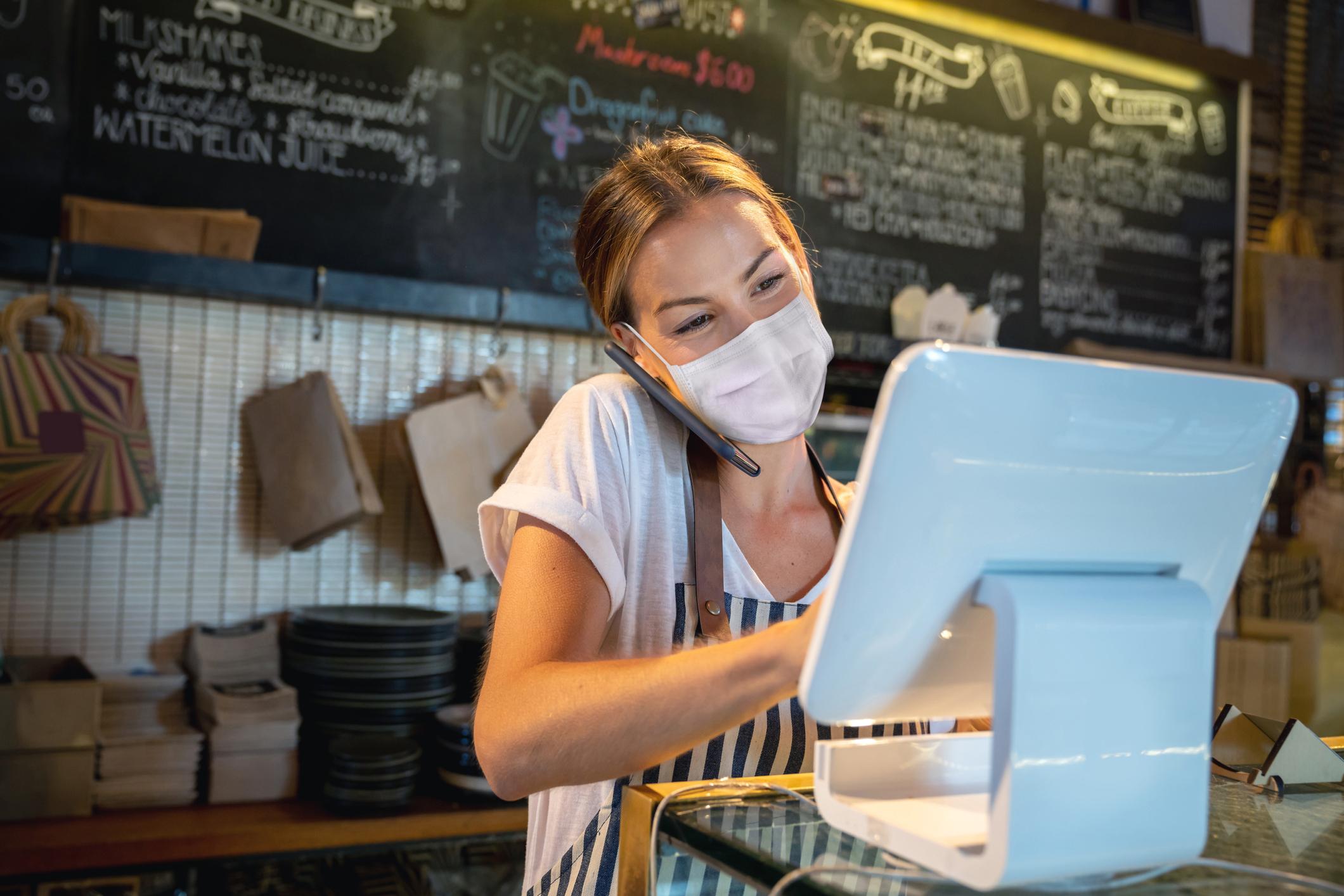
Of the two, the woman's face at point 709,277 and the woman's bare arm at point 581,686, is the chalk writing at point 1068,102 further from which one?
the woman's bare arm at point 581,686

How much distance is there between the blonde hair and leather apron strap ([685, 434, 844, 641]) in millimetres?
215

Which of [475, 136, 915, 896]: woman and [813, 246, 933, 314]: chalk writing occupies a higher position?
[813, 246, 933, 314]: chalk writing

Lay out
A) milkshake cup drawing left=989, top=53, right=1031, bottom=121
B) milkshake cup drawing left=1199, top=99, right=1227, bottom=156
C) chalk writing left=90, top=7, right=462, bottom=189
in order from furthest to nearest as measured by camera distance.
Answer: milkshake cup drawing left=1199, top=99, right=1227, bottom=156 → milkshake cup drawing left=989, top=53, right=1031, bottom=121 → chalk writing left=90, top=7, right=462, bottom=189

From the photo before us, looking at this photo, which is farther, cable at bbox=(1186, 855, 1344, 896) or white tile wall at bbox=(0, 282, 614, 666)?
white tile wall at bbox=(0, 282, 614, 666)

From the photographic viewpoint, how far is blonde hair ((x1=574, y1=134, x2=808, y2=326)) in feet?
4.42

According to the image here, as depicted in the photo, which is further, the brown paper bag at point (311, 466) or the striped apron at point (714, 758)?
the brown paper bag at point (311, 466)

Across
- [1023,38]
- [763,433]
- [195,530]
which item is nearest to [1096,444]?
[763,433]

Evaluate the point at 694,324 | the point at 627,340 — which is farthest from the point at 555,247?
the point at 694,324

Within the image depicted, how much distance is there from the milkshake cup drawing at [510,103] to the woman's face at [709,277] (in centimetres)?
157

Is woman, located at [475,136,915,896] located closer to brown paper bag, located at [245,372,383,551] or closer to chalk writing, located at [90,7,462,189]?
brown paper bag, located at [245,372,383,551]

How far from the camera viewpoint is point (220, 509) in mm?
2488

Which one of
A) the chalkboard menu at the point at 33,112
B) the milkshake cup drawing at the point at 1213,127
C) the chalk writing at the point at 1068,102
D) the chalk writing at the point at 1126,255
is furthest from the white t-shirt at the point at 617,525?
the milkshake cup drawing at the point at 1213,127

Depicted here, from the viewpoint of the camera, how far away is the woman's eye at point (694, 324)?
4.36 ft

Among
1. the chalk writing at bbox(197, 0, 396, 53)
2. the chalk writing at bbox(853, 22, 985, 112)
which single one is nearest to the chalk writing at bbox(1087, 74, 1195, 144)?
the chalk writing at bbox(853, 22, 985, 112)
